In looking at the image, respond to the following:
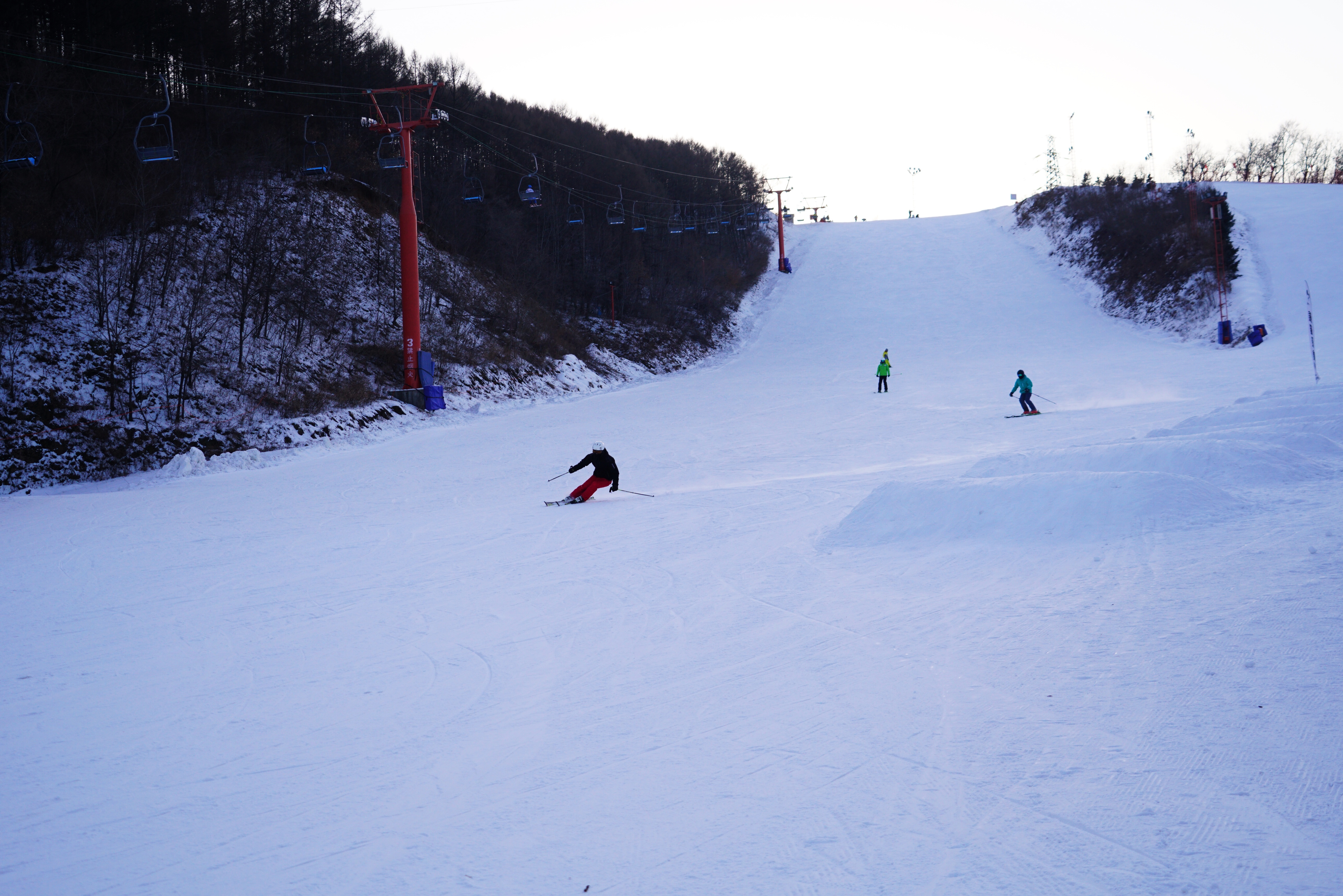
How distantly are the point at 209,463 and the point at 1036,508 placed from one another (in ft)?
50.2

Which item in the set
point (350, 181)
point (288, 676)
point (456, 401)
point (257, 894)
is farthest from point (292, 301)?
point (257, 894)

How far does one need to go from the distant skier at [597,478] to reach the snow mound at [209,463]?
26.4 ft

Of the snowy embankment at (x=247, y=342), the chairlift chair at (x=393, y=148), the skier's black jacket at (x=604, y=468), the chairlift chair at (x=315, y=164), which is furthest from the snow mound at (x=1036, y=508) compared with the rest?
the chairlift chair at (x=393, y=148)

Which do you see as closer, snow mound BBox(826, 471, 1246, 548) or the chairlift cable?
snow mound BBox(826, 471, 1246, 548)

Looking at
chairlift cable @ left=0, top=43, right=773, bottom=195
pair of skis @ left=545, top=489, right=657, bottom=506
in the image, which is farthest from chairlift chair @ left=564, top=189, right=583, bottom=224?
pair of skis @ left=545, top=489, right=657, bottom=506

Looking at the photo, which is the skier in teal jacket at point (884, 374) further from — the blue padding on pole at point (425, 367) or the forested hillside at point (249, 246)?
the blue padding on pole at point (425, 367)

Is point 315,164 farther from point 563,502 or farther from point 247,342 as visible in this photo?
point 563,502

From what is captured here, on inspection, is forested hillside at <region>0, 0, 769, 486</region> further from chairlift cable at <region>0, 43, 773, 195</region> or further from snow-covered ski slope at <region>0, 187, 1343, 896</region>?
snow-covered ski slope at <region>0, 187, 1343, 896</region>

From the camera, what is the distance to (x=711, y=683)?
522 centimetres

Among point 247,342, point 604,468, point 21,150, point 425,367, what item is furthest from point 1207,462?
point 247,342

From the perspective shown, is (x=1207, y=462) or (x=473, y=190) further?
(x=473, y=190)

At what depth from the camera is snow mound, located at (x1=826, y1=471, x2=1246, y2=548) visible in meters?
8.00

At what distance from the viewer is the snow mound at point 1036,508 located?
7996 mm

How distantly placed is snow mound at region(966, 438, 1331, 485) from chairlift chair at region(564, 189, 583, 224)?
2453cm
